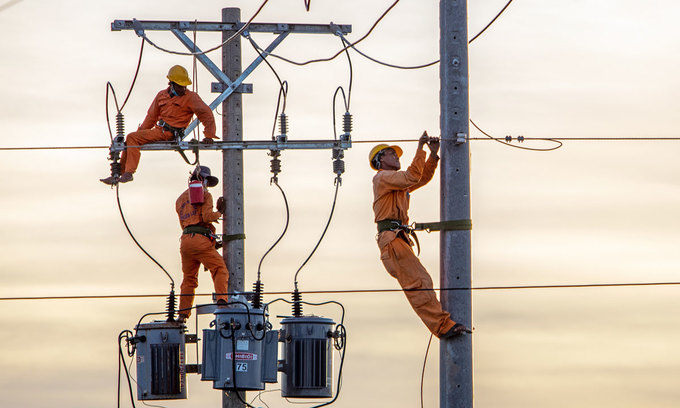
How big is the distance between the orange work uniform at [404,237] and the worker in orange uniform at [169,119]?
8.90 feet

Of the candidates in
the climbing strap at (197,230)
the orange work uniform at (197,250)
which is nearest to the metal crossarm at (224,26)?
the orange work uniform at (197,250)

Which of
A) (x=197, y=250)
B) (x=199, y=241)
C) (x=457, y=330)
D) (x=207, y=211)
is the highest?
(x=207, y=211)

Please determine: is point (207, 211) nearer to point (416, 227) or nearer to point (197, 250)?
point (197, 250)

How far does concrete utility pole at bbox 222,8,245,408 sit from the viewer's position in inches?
727

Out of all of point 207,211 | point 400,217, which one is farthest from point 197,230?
point 400,217

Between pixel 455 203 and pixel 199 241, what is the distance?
476 centimetres

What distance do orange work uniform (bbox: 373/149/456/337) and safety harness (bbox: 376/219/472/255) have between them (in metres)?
0.03

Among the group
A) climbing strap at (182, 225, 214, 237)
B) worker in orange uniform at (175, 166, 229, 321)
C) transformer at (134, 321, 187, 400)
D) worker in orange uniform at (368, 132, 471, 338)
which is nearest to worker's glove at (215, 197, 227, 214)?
worker in orange uniform at (175, 166, 229, 321)

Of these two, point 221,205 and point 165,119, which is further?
point 221,205

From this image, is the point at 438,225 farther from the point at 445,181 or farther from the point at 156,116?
the point at 156,116

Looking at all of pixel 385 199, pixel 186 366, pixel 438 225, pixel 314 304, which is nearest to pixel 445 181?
pixel 438 225

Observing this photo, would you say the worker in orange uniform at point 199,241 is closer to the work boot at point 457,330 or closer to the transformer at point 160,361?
the transformer at point 160,361

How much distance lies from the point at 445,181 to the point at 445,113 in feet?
2.02

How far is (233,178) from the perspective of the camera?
18469mm
